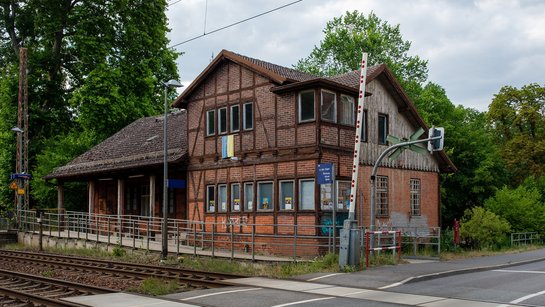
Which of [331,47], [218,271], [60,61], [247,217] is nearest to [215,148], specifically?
[247,217]

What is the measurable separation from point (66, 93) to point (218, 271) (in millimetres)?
27552

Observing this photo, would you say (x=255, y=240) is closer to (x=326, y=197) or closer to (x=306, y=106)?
(x=326, y=197)

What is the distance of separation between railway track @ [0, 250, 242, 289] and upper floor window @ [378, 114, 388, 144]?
11009mm

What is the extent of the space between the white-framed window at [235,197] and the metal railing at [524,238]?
45.4 ft

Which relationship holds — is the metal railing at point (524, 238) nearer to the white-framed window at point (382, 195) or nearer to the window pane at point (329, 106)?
the white-framed window at point (382, 195)

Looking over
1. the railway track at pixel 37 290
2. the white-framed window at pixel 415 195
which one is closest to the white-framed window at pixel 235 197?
the white-framed window at pixel 415 195

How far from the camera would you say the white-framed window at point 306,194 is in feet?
70.4

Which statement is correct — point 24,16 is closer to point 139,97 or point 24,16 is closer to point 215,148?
point 139,97

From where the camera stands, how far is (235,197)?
24.5m

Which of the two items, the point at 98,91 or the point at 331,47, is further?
the point at 331,47

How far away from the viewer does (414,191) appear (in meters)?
26.6

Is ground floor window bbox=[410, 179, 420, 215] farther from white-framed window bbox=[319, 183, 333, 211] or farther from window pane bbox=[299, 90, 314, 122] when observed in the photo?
window pane bbox=[299, 90, 314, 122]

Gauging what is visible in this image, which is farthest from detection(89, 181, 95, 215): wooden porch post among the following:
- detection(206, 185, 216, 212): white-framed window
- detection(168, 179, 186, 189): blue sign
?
detection(206, 185, 216, 212): white-framed window

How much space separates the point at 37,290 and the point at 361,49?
1610 inches
